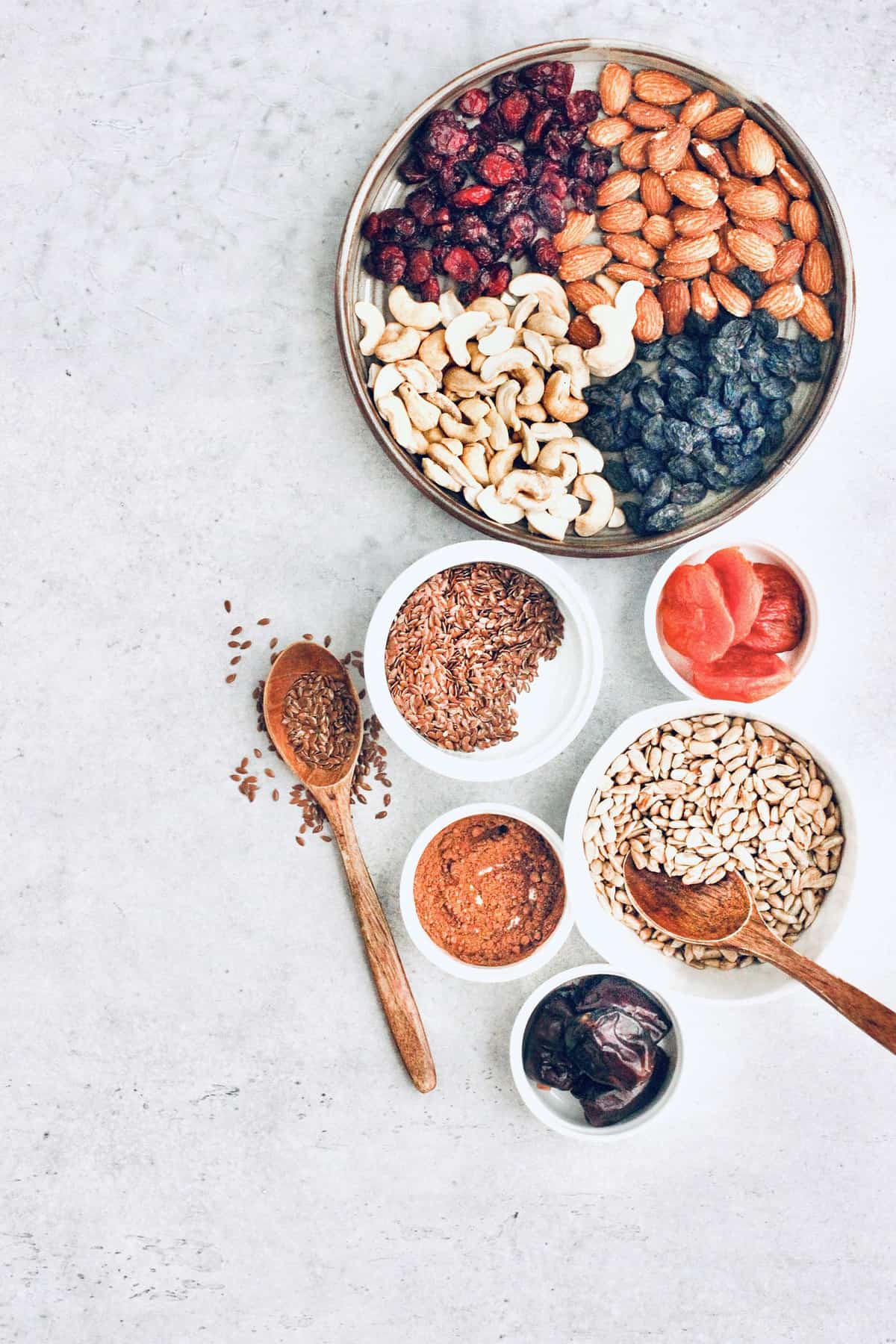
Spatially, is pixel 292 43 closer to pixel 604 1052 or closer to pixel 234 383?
pixel 234 383

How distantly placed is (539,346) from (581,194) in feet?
0.80

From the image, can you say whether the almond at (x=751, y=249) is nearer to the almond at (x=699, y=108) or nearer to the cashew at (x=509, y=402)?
the almond at (x=699, y=108)

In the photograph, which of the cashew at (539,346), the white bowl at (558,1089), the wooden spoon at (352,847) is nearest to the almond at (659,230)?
the cashew at (539,346)

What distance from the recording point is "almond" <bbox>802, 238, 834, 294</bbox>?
4.50 feet

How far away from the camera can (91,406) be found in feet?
4.84

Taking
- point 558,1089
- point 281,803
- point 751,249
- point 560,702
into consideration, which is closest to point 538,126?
point 751,249

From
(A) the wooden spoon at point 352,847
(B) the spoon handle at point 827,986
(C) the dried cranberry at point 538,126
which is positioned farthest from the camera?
(A) the wooden spoon at point 352,847

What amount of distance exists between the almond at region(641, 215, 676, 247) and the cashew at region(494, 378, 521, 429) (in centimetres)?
30

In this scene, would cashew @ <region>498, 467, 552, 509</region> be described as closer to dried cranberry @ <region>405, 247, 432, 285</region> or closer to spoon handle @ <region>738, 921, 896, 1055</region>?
dried cranberry @ <region>405, 247, 432, 285</region>

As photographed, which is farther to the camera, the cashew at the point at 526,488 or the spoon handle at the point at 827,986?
the cashew at the point at 526,488

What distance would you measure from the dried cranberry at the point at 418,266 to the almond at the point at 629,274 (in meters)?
0.26

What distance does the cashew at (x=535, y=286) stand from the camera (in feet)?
4.45

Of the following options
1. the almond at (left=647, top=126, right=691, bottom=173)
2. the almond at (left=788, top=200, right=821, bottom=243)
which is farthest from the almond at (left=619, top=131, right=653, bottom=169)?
the almond at (left=788, top=200, right=821, bottom=243)

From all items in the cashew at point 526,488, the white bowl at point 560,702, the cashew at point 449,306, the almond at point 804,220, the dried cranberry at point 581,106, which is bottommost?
the white bowl at point 560,702
